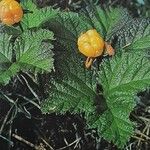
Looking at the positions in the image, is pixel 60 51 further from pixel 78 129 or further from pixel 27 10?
pixel 78 129

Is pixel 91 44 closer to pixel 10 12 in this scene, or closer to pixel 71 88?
pixel 71 88

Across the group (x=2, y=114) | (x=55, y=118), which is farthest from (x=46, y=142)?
(x=2, y=114)

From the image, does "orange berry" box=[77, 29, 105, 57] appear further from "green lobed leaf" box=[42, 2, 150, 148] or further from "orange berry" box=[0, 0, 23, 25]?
"orange berry" box=[0, 0, 23, 25]

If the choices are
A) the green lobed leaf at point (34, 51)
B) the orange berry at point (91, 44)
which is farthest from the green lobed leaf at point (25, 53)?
the orange berry at point (91, 44)

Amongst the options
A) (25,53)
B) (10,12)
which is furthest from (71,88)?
(10,12)

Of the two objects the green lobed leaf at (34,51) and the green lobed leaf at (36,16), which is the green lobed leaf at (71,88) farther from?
the green lobed leaf at (36,16)

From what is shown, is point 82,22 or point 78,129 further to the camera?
point 78,129

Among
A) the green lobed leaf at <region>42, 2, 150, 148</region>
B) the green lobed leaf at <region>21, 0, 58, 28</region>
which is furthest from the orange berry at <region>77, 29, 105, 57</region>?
the green lobed leaf at <region>21, 0, 58, 28</region>
